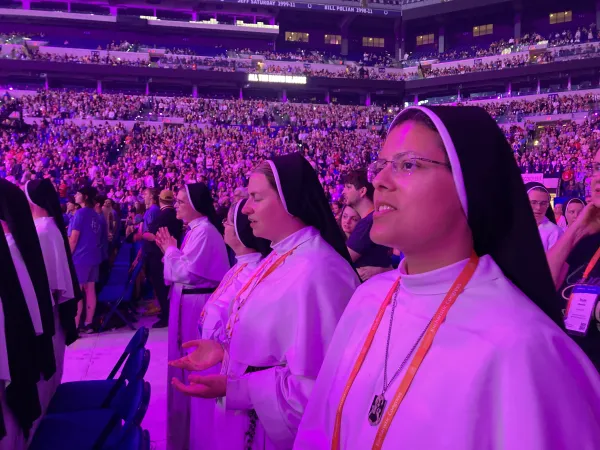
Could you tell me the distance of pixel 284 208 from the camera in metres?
2.43

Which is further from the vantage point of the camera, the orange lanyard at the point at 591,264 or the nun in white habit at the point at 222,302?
the nun in white habit at the point at 222,302

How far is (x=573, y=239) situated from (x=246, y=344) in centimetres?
157

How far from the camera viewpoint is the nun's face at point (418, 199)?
1.27m

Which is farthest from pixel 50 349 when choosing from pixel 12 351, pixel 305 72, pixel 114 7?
pixel 114 7

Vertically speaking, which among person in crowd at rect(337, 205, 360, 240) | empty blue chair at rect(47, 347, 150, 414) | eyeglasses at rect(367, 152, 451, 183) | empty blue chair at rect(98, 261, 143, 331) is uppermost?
eyeglasses at rect(367, 152, 451, 183)

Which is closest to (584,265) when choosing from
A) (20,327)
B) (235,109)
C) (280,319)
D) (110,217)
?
Result: (280,319)

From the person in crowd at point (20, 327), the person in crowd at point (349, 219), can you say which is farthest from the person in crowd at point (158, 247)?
the person in crowd at point (20, 327)

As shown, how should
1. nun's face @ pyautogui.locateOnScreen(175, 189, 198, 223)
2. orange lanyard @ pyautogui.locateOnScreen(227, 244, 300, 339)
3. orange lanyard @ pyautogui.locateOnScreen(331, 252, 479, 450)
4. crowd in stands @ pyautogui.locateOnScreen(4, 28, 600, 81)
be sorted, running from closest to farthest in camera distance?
orange lanyard @ pyautogui.locateOnScreen(331, 252, 479, 450)
orange lanyard @ pyautogui.locateOnScreen(227, 244, 300, 339)
nun's face @ pyautogui.locateOnScreen(175, 189, 198, 223)
crowd in stands @ pyautogui.locateOnScreen(4, 28, 600, 81)

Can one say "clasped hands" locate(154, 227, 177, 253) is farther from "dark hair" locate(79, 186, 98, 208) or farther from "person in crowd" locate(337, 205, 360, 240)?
"dark hair" locate(79, 186, 98, 208)

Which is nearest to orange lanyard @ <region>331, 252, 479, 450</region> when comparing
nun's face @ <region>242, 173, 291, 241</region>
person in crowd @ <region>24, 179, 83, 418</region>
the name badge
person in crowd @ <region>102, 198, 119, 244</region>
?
the name badge

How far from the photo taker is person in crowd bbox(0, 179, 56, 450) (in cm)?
257

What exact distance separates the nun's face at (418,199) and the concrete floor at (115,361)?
3.47m

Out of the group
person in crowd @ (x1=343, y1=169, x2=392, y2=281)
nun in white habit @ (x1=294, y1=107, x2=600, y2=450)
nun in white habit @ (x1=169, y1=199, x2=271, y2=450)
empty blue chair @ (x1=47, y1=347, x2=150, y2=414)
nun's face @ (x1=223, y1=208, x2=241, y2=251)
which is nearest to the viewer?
nun in white habit @ (x1=294, y1=107, x2=600, y2=450)

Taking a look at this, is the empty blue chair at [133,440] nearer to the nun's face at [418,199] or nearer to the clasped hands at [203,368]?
the clasped hands at [203,368]
